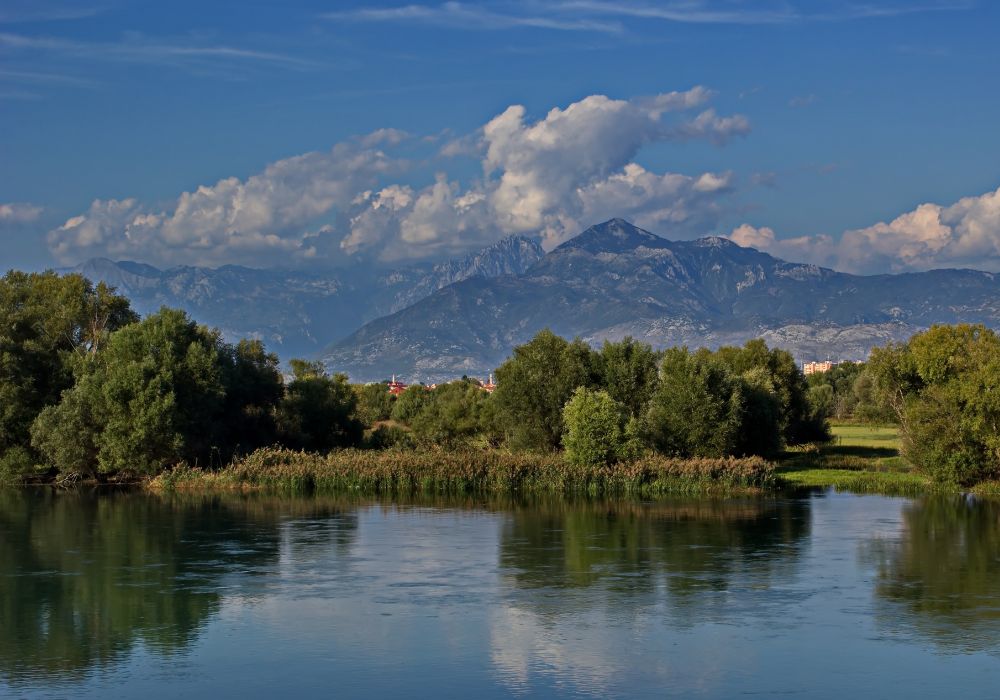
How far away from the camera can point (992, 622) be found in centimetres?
3009

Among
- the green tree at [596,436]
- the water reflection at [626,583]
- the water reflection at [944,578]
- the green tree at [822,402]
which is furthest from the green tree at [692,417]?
→ the green tree at [822,402]

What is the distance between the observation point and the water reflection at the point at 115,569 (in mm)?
28172

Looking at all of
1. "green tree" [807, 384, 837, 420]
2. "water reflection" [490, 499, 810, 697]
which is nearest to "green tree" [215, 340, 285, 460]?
"water reflection" [490, 499, 810, 697]

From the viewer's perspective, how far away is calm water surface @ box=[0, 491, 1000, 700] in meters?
25.2

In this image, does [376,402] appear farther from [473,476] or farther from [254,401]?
[473,476]

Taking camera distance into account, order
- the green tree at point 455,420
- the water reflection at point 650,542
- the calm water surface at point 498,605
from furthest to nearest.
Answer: the green tree at point 455,420
the water reflection at point 650,542
the calm water surface at point 498,605

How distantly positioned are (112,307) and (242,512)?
32.3 meters

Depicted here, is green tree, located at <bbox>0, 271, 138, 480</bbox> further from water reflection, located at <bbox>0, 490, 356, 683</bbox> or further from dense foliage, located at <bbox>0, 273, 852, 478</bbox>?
water reflection, located at <bbox>0, 490, 356, 683</bbox>

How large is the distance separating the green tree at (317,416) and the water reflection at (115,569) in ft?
66.7

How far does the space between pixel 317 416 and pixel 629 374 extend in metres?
23.3

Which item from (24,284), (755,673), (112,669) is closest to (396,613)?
(112,669)

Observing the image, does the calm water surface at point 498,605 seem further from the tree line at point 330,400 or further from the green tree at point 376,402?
the green tree at point 376,402

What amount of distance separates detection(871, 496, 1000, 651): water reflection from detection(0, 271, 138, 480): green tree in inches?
2001

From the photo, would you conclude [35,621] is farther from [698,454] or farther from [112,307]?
[112,307]
